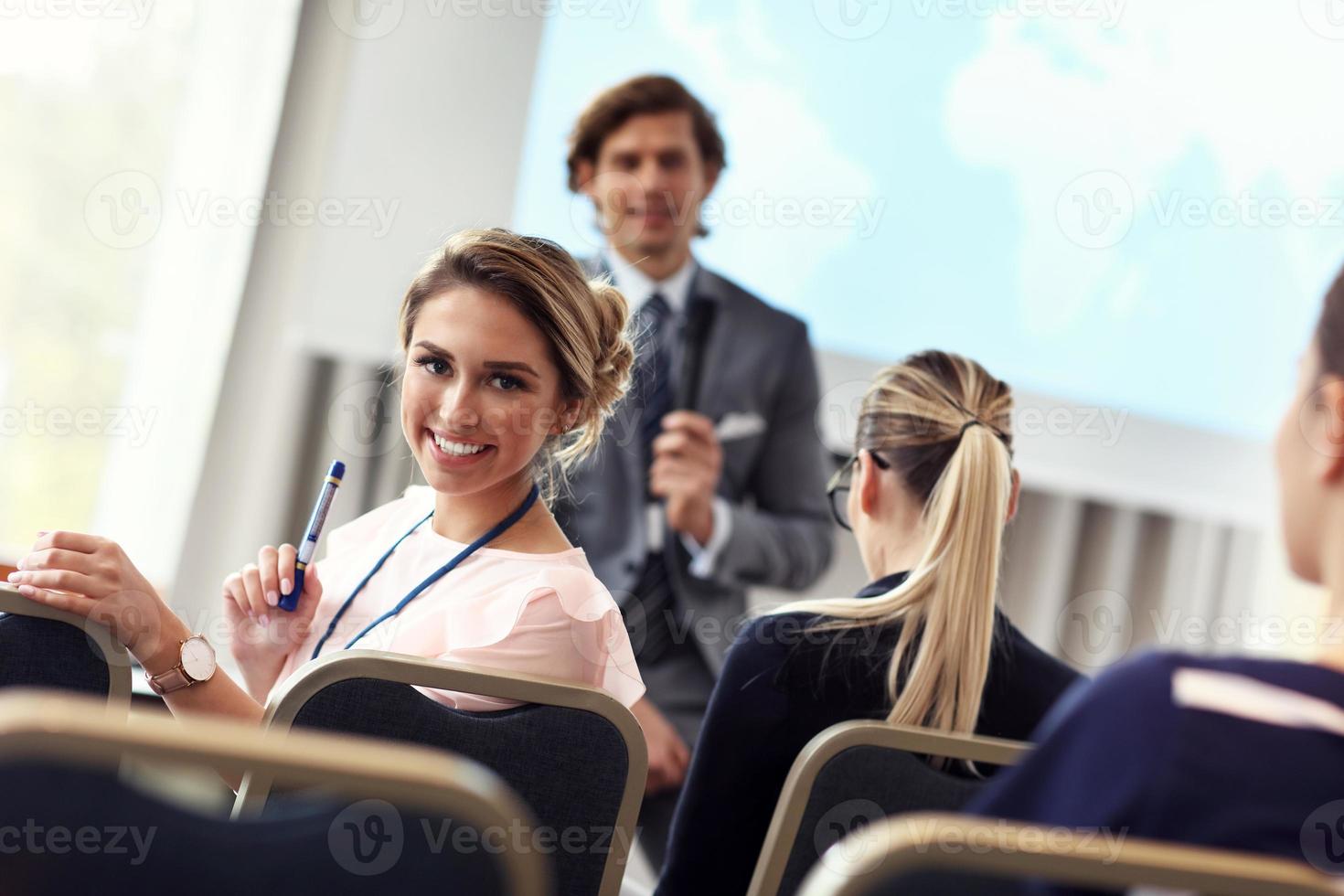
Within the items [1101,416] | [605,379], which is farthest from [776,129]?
[605,379]

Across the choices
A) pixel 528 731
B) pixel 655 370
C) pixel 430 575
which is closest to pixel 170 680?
pixel 430 575

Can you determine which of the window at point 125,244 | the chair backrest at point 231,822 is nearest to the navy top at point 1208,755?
the chair backrest at point 231,822

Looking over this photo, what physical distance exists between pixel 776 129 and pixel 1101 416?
46.7 inches

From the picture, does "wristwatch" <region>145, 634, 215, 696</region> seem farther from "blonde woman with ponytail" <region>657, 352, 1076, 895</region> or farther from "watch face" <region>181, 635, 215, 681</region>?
"blonde woman with ponytail" <region>657, 352, 1076, 895</region>

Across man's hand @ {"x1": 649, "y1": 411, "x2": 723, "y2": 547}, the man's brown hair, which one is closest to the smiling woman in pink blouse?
man's hand @ {"x1": 649, "y1": 411, "x2": 723, "y2": 547}

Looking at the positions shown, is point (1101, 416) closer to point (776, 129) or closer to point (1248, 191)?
point (1248, 191)

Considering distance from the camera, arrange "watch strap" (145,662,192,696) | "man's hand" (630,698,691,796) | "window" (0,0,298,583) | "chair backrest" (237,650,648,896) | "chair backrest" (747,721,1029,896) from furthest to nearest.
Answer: "window" (0,0,298,583) → "man's hand" (630,698,691,796) → "watch strap" (145,662,192,696) → "chair backrest" (747,721,1029,896) → "chair backrest" (237,650,648,896)

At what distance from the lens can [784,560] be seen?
2.76 metres

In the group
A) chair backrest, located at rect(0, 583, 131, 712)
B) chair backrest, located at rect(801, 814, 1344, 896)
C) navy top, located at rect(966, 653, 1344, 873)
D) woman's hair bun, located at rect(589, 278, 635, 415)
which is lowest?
chair backrest, located at rect(0, 583, 131, 712)

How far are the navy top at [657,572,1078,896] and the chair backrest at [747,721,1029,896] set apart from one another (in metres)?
0.20

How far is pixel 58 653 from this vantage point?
1098mm

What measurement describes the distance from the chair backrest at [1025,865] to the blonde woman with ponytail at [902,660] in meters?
0.70

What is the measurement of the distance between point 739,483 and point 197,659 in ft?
5.63

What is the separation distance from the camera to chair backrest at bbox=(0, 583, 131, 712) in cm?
108
